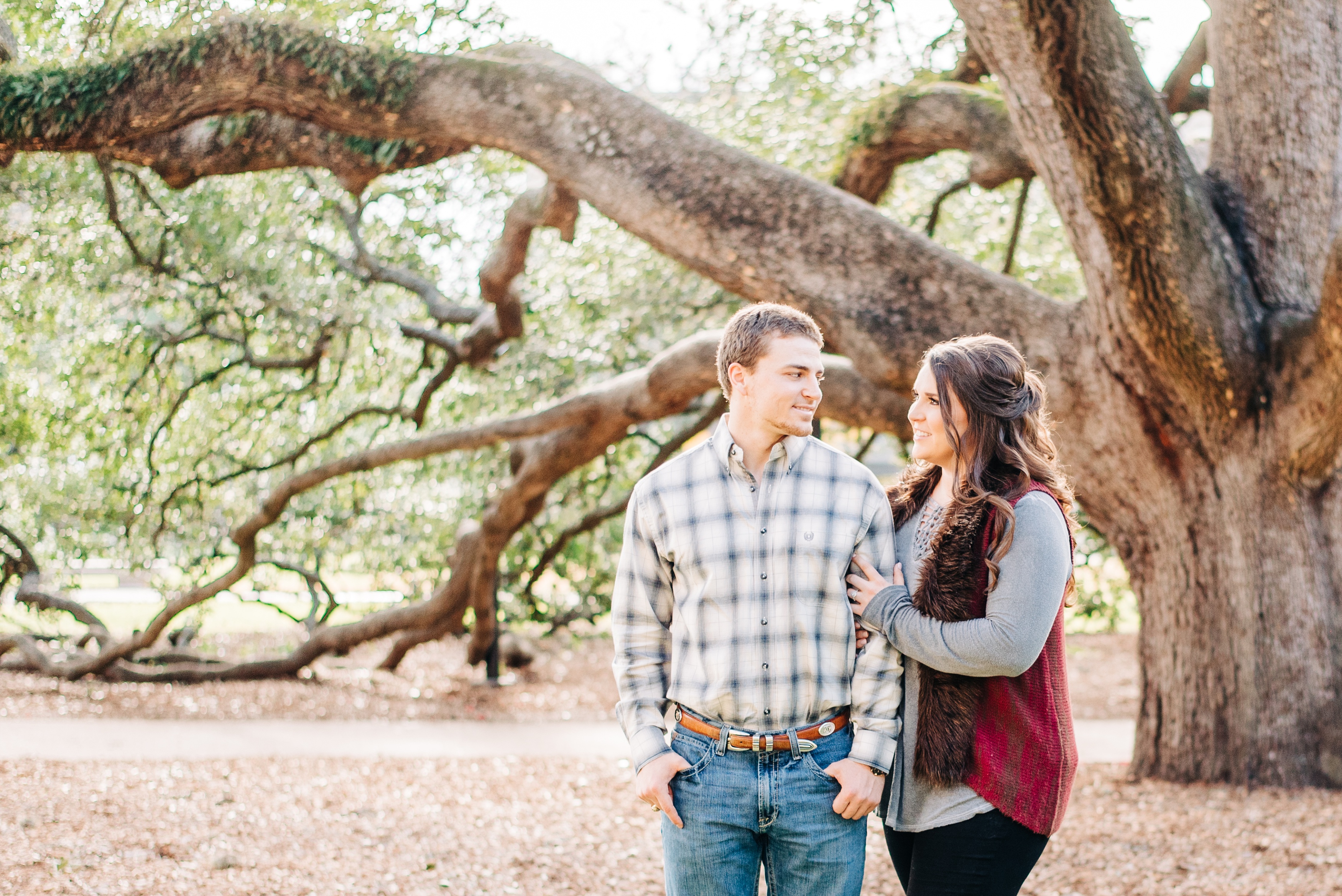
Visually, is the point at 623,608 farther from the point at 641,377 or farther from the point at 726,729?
the point at 641,377

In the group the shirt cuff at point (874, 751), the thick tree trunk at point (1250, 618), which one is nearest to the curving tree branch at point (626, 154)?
the thick tree trunk at point (1250, 618)

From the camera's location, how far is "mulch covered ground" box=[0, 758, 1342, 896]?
A: 421 centimetres

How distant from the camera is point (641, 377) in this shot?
7.34 meters

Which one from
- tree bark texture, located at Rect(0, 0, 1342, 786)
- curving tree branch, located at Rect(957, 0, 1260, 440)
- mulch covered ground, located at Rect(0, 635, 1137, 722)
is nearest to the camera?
curving tree branch, located at Rect(957, 0, 1260, 440)

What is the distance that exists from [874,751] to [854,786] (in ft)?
0.28

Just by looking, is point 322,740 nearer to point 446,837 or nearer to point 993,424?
point 446,837

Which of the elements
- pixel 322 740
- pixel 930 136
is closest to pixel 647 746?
pixel 930 136

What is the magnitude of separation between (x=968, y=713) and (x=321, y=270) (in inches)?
347

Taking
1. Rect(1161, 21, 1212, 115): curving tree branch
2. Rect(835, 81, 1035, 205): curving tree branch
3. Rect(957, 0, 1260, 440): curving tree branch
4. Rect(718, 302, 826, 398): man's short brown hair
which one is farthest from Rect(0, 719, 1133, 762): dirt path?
Rect(718, 302, 826, 398): man's short brown hair

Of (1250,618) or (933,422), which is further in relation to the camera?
(1250,618)

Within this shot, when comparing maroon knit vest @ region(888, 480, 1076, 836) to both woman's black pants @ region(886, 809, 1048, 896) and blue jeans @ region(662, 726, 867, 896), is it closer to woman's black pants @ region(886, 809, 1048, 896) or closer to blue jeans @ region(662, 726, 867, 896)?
woman's black pants @ region(886, 809, 1048, 896)

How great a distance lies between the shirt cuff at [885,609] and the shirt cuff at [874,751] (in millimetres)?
199

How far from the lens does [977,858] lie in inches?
88.0

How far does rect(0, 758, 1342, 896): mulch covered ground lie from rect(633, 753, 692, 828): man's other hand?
217cm
